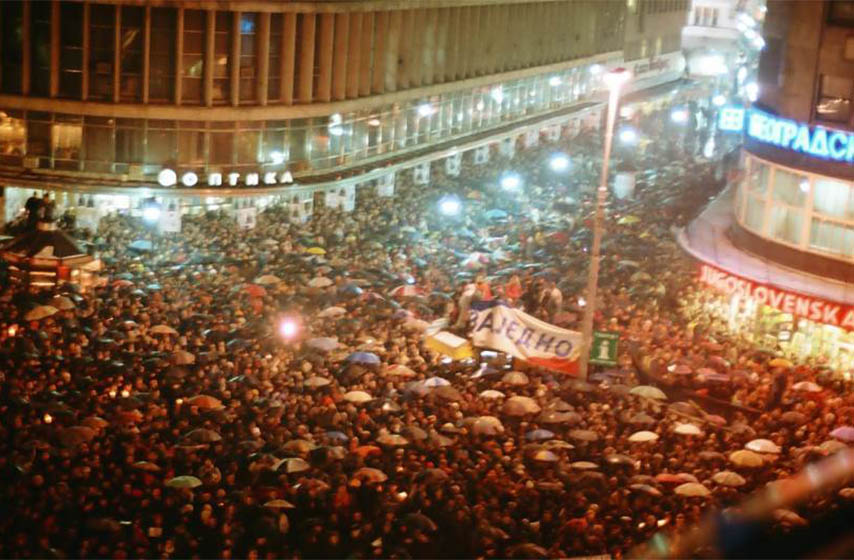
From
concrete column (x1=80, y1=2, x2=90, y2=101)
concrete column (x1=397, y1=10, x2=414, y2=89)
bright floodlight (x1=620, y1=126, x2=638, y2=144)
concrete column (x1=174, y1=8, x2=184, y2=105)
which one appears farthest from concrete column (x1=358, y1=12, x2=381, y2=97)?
bright floodlight (x1=620, y1=126, x2=638, y2=144)

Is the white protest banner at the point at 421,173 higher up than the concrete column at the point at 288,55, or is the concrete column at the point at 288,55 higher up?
the concrete column at the point at 288,55

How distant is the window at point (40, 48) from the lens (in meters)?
49.3

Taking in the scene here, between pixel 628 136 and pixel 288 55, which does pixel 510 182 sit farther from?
pixel 628 136

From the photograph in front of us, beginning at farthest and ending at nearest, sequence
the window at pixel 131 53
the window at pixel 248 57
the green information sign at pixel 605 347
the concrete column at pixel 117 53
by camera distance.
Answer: the window at pixel 248 57 → the window at pixel 131 53 → the concrete column at pixel 117 53 → the green information sign at pixel 605 347

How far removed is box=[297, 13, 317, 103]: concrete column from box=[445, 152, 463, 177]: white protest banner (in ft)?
49.6

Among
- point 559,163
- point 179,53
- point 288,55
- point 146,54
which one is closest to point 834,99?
point 288,55

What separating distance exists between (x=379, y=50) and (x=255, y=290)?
20.9 metres

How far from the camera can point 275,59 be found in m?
52.5

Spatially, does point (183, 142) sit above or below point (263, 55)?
below

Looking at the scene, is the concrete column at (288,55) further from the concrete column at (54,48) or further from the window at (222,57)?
the concrete column at (54,48)

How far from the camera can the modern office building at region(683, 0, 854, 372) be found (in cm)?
4050

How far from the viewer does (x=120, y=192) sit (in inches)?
1975

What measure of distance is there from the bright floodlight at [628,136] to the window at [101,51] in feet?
118

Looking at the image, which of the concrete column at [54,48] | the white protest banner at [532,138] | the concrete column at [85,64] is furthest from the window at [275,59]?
the white protest banner at [532,138]
